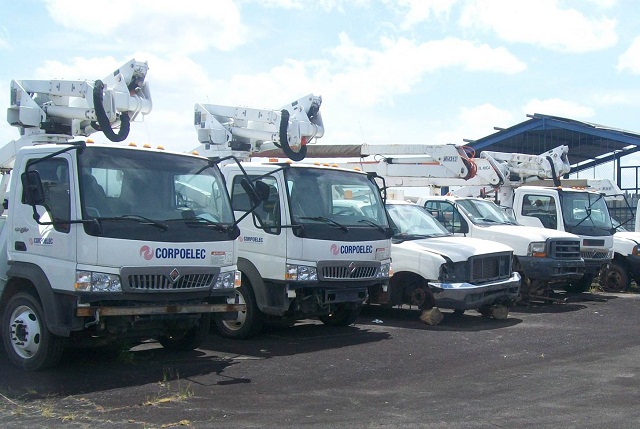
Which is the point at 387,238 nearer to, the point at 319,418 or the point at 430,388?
the point at 430,388

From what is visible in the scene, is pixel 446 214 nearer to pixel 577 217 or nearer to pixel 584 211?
A: pixel 577 217

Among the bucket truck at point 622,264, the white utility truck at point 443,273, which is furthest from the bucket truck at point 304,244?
the bucket truck at point 622,264

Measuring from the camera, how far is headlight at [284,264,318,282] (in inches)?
408

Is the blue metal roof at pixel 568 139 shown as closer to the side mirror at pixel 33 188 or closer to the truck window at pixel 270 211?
the truck window at pixel 270 211

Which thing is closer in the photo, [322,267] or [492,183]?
[322,267]

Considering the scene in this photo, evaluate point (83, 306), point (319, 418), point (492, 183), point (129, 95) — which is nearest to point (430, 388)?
point (319, 418)

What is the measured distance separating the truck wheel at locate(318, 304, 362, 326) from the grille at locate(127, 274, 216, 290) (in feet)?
10.5

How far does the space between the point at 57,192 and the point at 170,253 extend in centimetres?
135

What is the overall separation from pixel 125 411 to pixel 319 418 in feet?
5.66

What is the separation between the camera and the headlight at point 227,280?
902 cm

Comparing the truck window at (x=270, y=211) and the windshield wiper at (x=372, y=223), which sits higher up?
the truck window at (x=270, y=211)

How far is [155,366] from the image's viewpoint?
8938 mm

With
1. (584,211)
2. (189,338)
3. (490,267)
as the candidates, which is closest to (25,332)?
(189,338)

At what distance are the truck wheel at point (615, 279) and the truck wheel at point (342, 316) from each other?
8.45 metres
